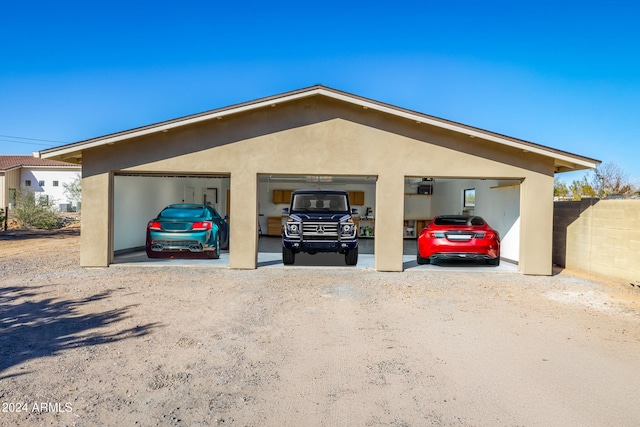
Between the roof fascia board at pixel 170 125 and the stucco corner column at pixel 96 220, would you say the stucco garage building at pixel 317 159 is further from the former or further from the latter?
the roof fascia board at pixel 170 125

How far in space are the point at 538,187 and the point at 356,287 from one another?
17.4ft

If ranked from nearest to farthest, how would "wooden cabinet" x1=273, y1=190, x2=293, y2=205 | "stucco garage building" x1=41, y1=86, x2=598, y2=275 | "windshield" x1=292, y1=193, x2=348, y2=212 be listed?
"stucco garage building" x1=41, y1=86, x2=598, y2=275, "windshield" x1=292, y1=193, x2=348, y2=212, "wooden cabinet" x1=273, y1=190, x2=293, y2=205

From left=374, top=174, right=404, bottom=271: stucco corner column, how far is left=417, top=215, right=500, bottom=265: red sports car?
1.21m

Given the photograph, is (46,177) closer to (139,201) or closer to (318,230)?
(139,201)

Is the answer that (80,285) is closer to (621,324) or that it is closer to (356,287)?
(356,287)

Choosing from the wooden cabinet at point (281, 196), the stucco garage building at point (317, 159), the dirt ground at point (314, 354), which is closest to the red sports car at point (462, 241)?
the stucco garage building at point (317, 159)

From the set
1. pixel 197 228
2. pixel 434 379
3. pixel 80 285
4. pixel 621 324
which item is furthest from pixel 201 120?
pixel 621 324

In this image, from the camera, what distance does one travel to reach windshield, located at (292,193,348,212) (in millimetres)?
11805

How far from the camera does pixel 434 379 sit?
421cm

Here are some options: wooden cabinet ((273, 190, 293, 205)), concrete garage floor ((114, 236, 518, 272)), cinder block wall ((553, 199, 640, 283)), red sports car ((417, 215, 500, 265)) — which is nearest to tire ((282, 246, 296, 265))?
concrete garage floor ((114, 236, 518, 272))

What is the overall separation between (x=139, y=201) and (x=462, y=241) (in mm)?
10333

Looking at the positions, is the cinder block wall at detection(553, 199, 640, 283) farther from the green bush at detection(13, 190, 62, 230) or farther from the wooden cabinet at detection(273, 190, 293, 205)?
the green bush at detection(13, 190, 62, 230)

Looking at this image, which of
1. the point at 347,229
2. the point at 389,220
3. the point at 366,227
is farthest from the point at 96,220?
the point at 366,227

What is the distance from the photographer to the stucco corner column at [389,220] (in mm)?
10617
